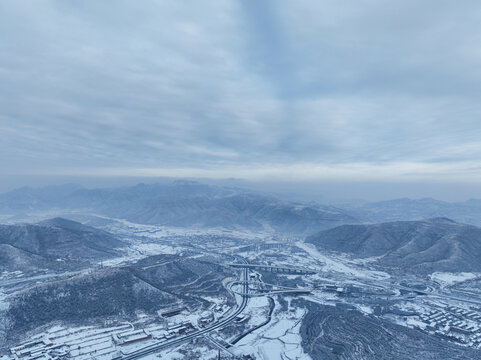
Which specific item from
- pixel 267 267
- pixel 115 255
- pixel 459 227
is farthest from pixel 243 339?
pixel 459 227

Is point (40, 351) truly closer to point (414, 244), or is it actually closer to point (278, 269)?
point (278, 269)

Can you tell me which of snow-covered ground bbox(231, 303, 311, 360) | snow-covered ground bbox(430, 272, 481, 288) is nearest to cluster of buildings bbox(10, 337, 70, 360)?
snow-covered ground bbox(231, 303, 311, 360)

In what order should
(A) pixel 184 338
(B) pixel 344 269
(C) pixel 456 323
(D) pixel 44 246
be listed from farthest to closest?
(D) pixel 44 246, (B) pixel 344 269, (C) pixel 456 323, (A) pixel 184 338

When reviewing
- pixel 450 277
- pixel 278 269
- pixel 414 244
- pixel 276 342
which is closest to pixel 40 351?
pixel 276 342

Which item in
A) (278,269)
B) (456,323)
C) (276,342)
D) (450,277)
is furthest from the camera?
(278,269)

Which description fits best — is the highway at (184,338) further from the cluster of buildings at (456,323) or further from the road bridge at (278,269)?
the cluster of buildings at (456,323)

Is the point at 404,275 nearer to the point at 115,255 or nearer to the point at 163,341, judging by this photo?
the point at 163,341

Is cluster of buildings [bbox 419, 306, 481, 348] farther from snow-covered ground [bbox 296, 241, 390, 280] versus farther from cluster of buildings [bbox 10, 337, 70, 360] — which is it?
cluster of buildings [bbox 10, 337, 70, 360]
